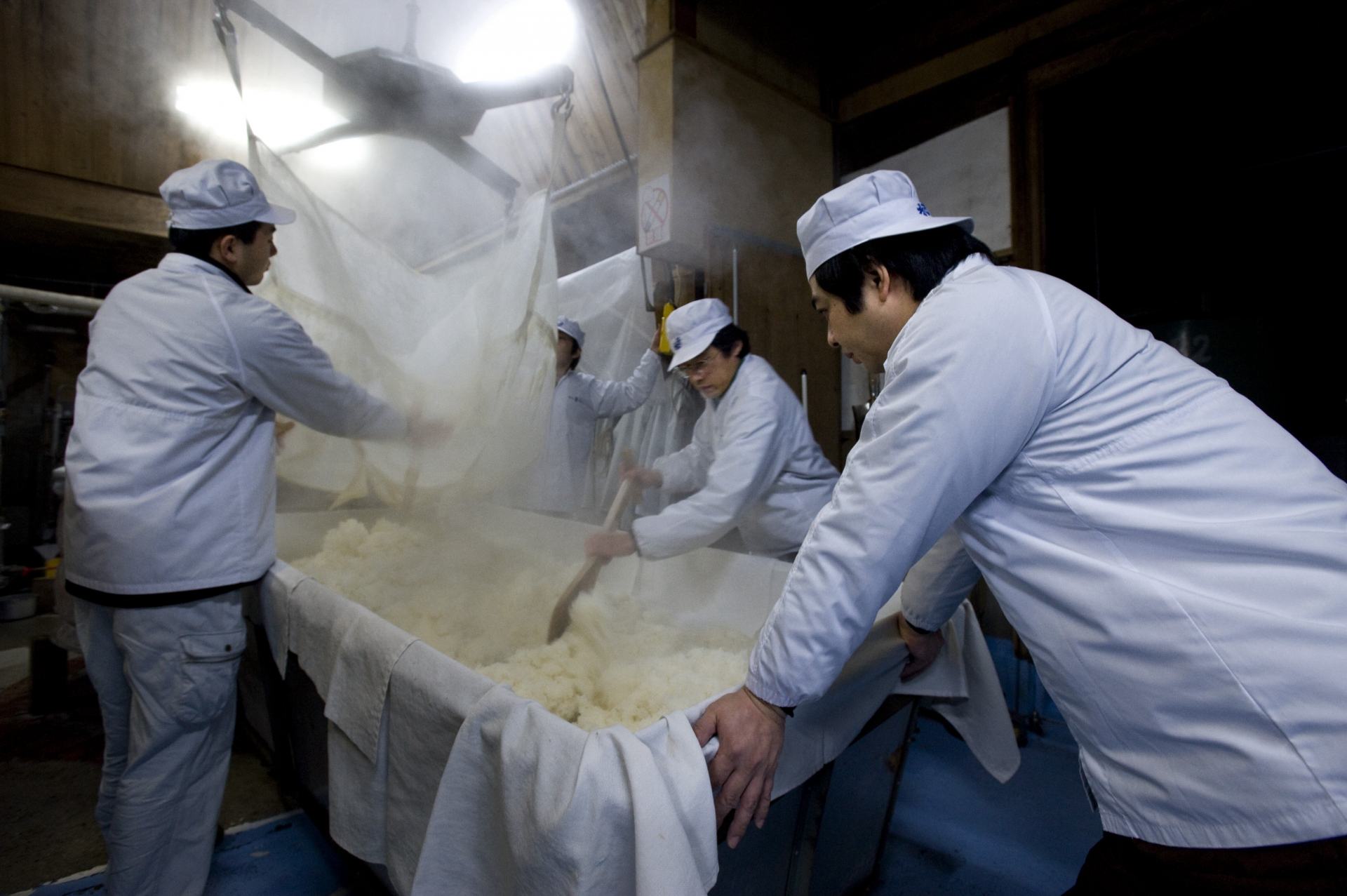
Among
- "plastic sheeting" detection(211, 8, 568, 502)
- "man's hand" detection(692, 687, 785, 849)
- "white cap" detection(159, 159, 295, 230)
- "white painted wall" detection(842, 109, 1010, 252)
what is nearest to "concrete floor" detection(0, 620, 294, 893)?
"plastic sheeting" detection(211, 8, 568, 502)

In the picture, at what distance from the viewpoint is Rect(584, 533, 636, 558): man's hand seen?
1.78 meters

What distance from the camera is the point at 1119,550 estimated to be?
79cm

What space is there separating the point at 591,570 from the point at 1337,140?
11.4ft

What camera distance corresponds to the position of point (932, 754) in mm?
2357

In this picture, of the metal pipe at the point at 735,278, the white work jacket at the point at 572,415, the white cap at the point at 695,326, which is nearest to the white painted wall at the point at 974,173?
the metal pipe at the point at 735,278

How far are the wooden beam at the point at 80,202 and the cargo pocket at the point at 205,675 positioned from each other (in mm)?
3431

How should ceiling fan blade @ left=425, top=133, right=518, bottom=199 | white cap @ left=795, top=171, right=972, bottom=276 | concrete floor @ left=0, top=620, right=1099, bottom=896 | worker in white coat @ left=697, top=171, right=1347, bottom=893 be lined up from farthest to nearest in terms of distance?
1. ceiling fan blade @ left=425, top=133, right=518, bottom=199
2. concrete floor @ left=0, top=620, right=1099, bottom=896
3. white cap @ left=795, top=171, right=972, bottom=276
4. worker in white coat @ left=697, top=171, right=1347, bottom=893

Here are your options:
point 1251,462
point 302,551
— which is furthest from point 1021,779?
point 302,551

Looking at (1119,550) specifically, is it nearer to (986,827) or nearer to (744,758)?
(744,758)

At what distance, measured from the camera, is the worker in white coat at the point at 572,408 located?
3279 mm

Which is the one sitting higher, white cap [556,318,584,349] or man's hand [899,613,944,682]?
white cap [556,318,584,349]

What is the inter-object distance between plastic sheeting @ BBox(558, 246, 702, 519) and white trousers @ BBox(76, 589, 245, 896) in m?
1.79

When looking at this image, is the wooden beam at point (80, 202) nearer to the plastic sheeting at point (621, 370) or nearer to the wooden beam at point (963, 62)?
the plastic sheeting at point (621, 370)

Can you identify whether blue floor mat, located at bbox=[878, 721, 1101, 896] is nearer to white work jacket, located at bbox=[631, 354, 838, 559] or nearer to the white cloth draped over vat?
the white cloth draped over vat
